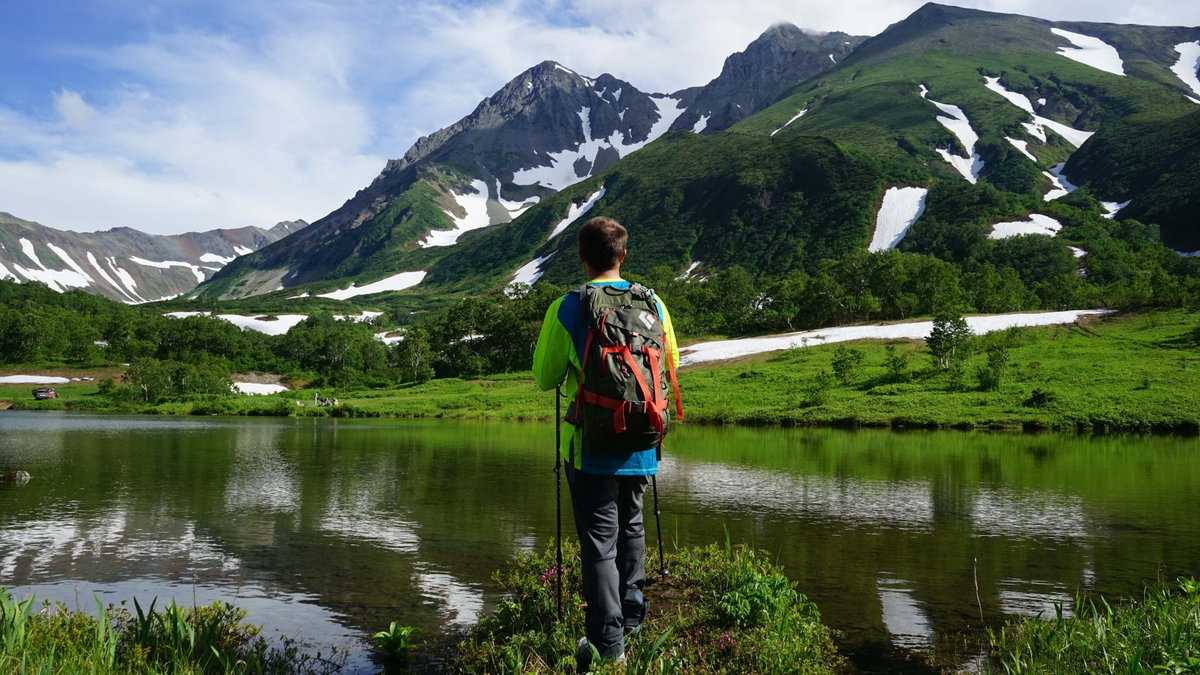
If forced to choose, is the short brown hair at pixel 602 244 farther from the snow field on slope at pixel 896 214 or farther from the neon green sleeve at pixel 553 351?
the snow field on slope at pixel 896 214

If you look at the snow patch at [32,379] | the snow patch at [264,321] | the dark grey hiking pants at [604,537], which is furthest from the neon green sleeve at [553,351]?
Result: the snow patch at [264,321]

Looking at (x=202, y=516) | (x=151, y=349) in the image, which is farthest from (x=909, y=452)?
(x=151, y=349)

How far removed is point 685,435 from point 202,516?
920 inches

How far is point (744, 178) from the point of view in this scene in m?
186

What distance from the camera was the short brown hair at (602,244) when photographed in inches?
223

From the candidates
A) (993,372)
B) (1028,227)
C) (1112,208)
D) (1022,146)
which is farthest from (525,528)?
(1022,146)

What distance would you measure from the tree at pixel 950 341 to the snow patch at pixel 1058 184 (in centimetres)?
14255

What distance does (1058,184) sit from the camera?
575 ft

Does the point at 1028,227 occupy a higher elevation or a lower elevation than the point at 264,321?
higher

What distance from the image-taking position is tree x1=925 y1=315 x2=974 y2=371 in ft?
150

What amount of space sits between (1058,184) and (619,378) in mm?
206543

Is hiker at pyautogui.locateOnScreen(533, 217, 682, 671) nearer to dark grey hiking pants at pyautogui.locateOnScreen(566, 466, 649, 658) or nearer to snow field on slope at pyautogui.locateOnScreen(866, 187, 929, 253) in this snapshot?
dark grey hiking pants at pyautogui.locateOnScreen(566, 466, 649, 658)

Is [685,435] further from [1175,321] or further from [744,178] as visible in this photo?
[744,178]

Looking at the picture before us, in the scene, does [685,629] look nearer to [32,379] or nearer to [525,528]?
[525,528]
